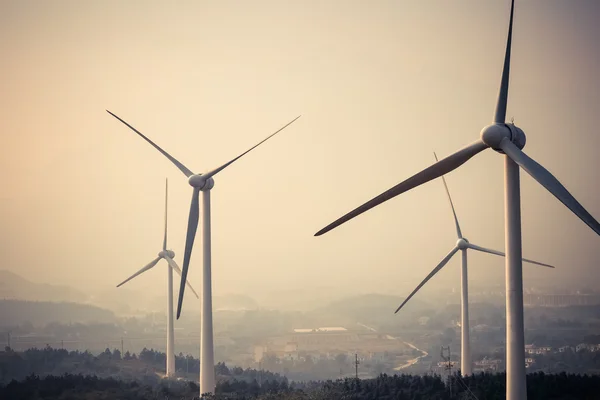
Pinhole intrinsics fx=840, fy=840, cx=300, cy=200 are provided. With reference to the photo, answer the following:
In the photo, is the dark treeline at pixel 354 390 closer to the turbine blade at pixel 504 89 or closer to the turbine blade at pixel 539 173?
the turbine blade at pixel 504 89

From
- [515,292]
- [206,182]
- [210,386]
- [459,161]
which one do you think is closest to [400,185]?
[459,161]

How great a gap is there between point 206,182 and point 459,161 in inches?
1610

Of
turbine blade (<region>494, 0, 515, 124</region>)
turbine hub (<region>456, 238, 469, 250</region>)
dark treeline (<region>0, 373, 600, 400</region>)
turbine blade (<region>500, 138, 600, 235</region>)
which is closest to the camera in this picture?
turbine blade (<region>500, 138, 600, 235</region>)

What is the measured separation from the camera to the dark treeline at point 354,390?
103188mm

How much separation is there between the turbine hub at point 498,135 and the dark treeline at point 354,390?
5324 cm

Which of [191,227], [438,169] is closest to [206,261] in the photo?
[191,227]

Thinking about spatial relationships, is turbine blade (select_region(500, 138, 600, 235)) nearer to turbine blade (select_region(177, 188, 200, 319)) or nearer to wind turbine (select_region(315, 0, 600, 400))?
wind turbine (select_region(315, 0, 600, 400))

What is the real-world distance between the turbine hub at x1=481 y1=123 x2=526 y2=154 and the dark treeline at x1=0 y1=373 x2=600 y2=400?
53236 mm

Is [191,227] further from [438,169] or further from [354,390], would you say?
[354,390]

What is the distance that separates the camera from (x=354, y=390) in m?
112

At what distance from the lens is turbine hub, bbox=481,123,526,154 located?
52.4 metres

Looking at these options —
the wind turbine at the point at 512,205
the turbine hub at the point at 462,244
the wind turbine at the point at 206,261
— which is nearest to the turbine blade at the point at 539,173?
the wind turbine at the point at 512,205

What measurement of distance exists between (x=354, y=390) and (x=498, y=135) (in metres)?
66.3

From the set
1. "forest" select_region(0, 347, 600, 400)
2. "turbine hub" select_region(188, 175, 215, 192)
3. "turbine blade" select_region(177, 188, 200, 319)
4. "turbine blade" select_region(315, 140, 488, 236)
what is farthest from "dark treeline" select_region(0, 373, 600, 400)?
"turbine blade" select_region(315, 140, 488, 236)
